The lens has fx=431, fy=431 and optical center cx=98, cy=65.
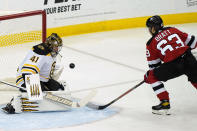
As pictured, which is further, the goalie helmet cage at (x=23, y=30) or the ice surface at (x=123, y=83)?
the goalie helmet cage at (x=23, y=30)

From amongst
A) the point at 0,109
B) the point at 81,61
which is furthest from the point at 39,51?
the point at 81,61

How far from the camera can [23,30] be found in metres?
4.61

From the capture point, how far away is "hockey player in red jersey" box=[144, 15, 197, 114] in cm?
A: 342

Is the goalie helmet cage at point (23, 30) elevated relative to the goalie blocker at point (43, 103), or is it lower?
elevated

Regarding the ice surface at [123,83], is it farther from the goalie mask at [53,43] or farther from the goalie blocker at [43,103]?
the goalie mask at [53,43]

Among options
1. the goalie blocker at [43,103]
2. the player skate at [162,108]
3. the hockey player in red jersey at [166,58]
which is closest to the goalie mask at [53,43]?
the goalie blocker at [43,103]

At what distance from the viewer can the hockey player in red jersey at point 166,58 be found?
3.42 m

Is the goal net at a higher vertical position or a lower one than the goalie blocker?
higher

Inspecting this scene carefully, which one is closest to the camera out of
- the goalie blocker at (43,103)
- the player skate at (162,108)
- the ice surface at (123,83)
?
the ice surface at (123,83)

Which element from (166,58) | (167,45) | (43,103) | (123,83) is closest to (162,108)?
(166,58)

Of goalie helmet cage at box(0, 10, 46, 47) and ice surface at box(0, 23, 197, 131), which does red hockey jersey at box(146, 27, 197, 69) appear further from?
goalie helmet cage at box(0, 10, 46, 47)

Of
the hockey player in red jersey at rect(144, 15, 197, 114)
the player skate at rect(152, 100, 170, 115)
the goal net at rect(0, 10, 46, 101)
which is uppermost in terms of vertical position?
the goal net at rect(0, 10, 46, 101)

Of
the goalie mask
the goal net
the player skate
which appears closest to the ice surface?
the player skate

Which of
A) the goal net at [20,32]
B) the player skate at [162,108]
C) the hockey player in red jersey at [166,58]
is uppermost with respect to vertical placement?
the goal net at [20,32]
